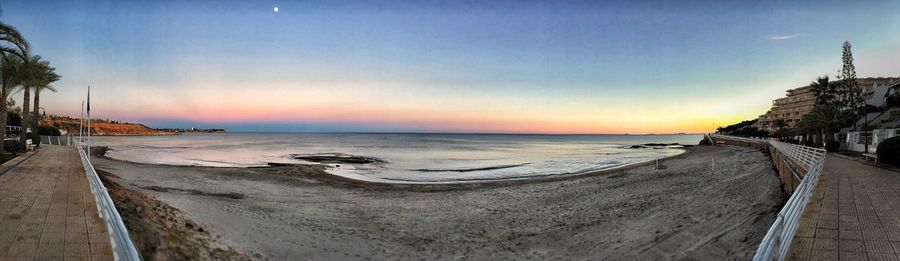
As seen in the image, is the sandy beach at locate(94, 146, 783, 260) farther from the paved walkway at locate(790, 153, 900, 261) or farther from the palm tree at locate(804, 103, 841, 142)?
the palm tree at locate(804, 103, 841, 142)

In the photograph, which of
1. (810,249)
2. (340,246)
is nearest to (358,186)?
(340,246)

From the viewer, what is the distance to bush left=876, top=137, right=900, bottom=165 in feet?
57.2

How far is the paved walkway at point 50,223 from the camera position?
528 centimetres

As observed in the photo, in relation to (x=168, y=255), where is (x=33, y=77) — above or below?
above

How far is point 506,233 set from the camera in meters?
10.8

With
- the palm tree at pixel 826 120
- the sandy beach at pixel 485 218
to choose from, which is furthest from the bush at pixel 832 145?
the sandy beach at pixel 485 218

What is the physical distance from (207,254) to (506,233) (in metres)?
6.80

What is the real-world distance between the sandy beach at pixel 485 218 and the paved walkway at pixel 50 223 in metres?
2.51

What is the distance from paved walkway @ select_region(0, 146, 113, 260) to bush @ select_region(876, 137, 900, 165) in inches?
1029

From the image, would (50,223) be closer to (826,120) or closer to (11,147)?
(11,147)

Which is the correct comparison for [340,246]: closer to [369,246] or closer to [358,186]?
[369,246]

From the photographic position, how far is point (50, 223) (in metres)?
6.66

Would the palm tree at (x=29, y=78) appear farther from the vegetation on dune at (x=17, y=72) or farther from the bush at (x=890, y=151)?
the bush at (x=890, y=151)

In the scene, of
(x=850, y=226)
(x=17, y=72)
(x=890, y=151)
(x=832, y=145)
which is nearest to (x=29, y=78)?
(x=17, y=72)
